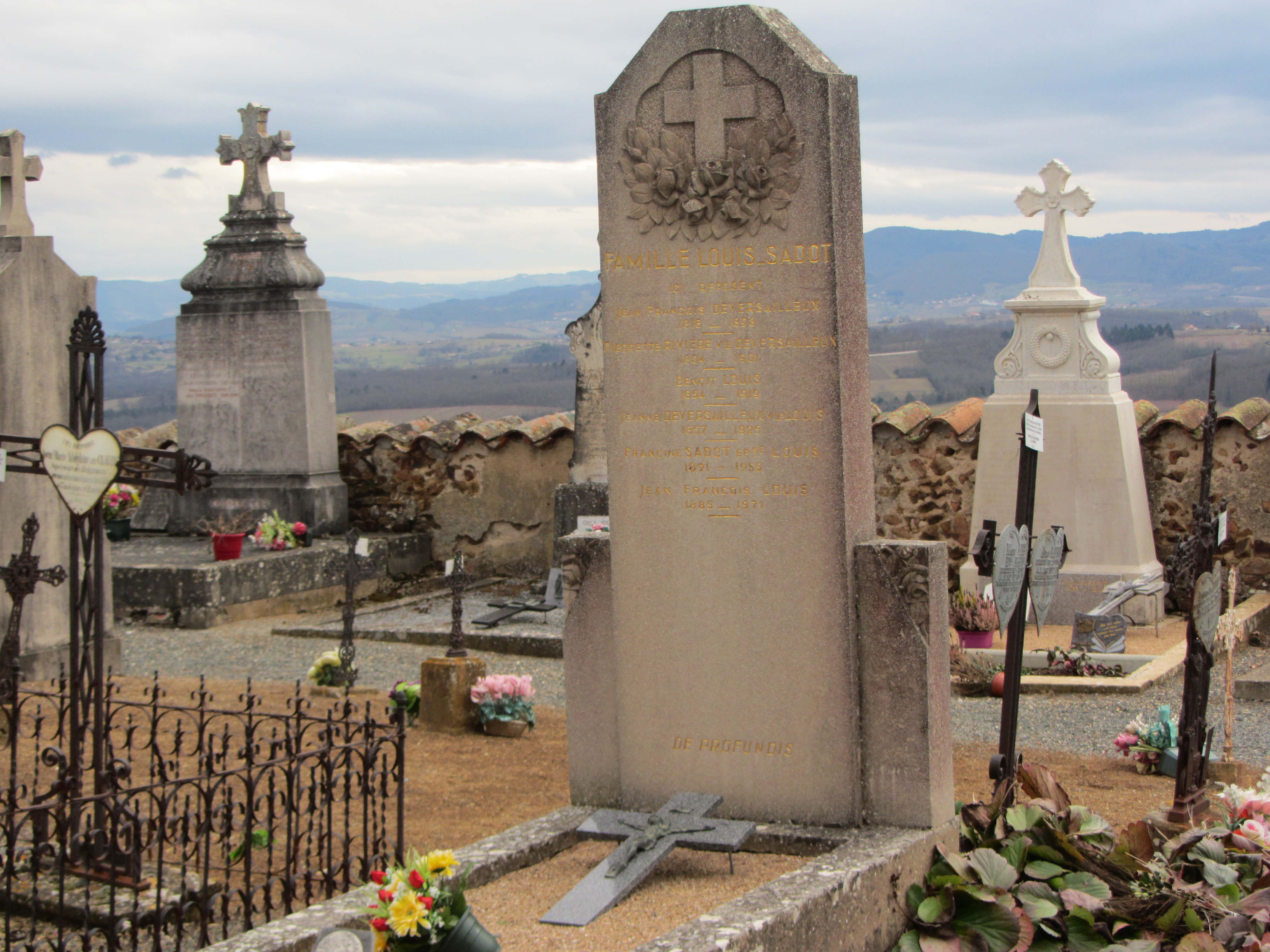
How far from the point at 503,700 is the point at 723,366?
2903 millimetres

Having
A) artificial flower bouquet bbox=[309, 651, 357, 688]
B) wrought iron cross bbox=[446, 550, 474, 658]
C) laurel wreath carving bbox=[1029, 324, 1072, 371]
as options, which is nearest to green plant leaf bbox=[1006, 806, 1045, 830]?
wrought iron cross bbox=[446, 550, 474, 658]

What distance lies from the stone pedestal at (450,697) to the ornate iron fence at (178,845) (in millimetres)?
1358

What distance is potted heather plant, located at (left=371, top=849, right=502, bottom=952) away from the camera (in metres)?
3.28

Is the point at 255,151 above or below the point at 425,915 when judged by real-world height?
above

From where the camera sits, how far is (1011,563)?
15.2 ft

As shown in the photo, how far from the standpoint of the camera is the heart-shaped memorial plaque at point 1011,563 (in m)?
4.62

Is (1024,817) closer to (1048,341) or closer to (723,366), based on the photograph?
(723,366)

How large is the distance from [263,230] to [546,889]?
9146mm

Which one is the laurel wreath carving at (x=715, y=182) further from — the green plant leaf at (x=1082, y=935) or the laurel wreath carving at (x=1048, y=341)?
the laurel wreath carving at (x=1048, y=341)

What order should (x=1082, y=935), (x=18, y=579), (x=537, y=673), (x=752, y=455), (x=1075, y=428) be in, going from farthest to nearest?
(x=1075, y=428) → (x=537, y=673) → (x=18, y=579) → (x=752, y=455) → (x=1082, y=935)

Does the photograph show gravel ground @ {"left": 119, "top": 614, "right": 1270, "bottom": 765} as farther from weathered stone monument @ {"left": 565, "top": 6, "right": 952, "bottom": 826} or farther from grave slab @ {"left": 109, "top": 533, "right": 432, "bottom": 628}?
weathered stone monument @ {"left": 565, "top": 6, "right": 952, "bottom": 826}

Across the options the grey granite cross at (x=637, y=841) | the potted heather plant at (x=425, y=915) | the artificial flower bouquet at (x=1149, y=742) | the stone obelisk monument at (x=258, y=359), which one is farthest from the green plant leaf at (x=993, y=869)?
the stone obelisk monument at (x=258, y=359)

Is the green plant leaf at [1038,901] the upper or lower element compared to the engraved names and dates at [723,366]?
lower

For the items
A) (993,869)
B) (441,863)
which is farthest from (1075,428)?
(441,863)
